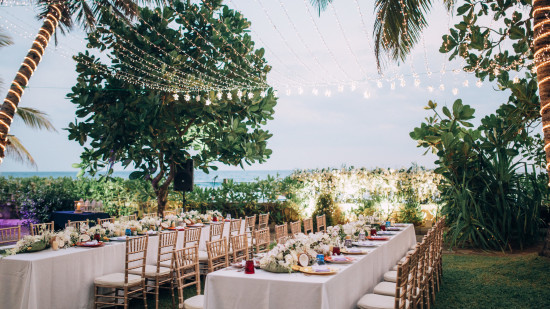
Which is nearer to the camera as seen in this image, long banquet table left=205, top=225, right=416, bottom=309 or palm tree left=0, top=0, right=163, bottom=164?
long banquet table left=205, top=225, right=416, bottom=309

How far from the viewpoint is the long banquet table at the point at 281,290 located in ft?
9.71

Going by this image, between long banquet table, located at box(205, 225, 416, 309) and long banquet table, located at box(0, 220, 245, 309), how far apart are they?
1763 mm

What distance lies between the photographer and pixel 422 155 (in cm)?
841

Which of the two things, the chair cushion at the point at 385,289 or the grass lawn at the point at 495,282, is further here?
the grass lawn at the point at 495,282

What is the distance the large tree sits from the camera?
7938 millimetres

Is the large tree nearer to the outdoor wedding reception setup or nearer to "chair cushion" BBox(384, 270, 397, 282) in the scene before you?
the outdoor wedding reception setup

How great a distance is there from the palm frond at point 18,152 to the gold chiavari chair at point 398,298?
1130 cm

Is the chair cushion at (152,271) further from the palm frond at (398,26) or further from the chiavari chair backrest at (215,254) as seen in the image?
the palm frond at (398,26)

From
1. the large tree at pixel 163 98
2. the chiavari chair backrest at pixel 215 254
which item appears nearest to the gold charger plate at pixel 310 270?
the chiavari chair backrest at pixel 215 254

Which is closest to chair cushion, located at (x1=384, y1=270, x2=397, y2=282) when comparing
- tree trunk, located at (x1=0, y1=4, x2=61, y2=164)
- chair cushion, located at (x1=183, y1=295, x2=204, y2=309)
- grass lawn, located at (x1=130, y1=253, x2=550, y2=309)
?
grass lawn, located at (x1=130, y1=253, x2=550, y2=309)

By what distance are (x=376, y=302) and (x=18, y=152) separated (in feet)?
38.4

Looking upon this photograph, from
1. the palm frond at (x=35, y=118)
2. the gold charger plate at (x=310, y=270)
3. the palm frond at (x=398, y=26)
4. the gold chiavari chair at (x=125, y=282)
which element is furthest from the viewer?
the palm frond at (x=35, y=118)

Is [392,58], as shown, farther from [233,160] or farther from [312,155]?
[312,155]

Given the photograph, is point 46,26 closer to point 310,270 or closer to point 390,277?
point 310,270
